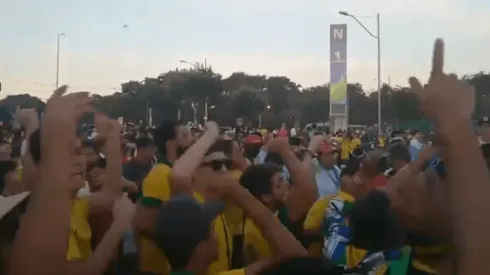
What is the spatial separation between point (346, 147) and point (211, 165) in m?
14.4

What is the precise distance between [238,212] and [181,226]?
152 cm

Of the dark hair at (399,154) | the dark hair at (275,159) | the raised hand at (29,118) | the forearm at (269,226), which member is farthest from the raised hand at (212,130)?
the dark hair at (399,154)

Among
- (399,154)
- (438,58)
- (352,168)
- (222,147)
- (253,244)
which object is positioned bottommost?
(253,244)

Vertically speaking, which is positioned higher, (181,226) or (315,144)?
(315,144)

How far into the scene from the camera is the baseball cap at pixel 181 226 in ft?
9.84

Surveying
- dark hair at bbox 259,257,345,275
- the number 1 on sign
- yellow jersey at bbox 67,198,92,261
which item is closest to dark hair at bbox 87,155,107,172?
yellow jersey at bbox 67,198,92,261

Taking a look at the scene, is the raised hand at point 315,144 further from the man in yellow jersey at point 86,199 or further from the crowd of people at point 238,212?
the man in yellow jersey at point 86,199

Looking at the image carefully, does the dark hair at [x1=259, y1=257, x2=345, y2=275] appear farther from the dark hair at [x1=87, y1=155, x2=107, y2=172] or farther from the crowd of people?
the dark hair at [x1=87, y1=155, x2=107, y2=172]

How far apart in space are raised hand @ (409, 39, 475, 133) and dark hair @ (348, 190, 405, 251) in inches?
34.3

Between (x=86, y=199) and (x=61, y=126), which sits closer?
(x=61, y=126)

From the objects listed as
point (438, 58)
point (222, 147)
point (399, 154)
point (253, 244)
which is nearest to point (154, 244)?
point (253, 244)

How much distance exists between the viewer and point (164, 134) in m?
5.74

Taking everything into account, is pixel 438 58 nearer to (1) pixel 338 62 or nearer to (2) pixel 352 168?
(2) pixel 352 168

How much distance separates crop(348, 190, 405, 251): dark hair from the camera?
300 centimetres
